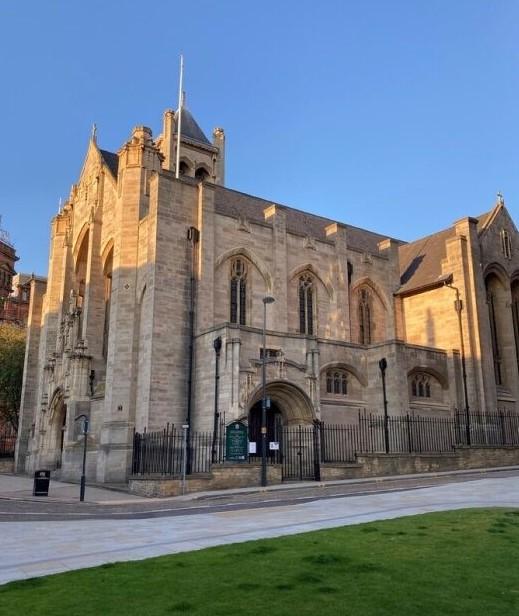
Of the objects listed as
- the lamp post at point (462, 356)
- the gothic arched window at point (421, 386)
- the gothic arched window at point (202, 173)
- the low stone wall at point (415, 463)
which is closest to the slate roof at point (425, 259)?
the lamp post at point (462, 356)

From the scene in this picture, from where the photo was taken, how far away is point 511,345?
1617 inches

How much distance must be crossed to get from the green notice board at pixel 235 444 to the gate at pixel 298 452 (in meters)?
3.33

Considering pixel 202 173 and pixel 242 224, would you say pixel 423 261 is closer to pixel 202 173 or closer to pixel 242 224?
pixel 242 224

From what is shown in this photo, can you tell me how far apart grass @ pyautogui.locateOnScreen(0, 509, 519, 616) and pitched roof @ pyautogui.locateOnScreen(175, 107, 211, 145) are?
163 feet

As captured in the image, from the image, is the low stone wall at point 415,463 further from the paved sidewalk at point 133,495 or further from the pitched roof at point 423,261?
the pitched roof at point 423,261

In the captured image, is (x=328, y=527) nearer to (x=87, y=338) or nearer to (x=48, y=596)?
(x=48, y=596)

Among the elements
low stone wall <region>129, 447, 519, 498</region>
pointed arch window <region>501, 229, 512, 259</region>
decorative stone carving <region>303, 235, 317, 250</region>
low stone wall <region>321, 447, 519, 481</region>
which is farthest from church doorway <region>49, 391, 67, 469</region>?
pointed arch window <region>501, 229, 512, 259</region>

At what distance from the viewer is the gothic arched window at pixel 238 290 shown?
33.8 m

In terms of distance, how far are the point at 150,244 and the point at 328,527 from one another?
22272mm

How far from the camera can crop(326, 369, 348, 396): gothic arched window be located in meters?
32.5

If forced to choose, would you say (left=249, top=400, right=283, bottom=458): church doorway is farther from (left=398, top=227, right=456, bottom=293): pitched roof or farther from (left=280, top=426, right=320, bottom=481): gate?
(left=398, top=227, right=456, bottom=293): pitched roof

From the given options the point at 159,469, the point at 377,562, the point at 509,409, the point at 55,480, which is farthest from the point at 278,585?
the point at 509,409

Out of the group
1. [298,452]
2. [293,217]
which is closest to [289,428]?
[298,452]

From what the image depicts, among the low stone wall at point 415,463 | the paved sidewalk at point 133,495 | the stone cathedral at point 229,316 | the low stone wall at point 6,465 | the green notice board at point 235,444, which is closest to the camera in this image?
the paved sidewalk at point 133,495
